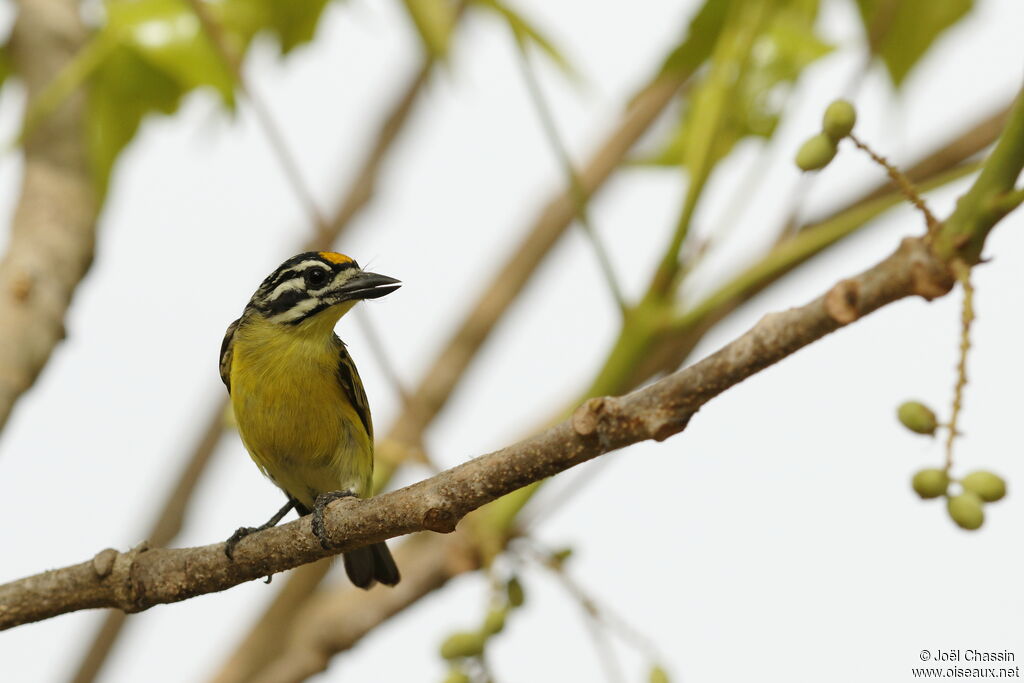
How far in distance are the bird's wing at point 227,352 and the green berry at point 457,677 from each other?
1.73 metres

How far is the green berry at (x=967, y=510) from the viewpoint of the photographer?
1.57 m

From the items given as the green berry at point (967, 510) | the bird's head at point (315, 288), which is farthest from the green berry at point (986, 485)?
the bird's head at point (315, 288)

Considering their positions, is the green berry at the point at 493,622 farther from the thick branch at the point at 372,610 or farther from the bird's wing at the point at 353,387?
the bird's wing at the point at 353,387

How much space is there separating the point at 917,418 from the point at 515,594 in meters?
1.16

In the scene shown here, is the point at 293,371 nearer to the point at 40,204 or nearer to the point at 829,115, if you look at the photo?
the point at 40,204

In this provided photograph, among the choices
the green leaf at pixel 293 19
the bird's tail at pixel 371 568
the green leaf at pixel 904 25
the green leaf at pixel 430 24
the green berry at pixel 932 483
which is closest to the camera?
the green berry at pixel 932 483

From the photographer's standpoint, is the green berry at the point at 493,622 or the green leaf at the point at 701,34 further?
the green leaf at the point at 701,34

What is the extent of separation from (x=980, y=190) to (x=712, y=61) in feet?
6.64

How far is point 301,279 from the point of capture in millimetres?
3549

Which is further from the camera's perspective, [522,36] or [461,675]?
[522,36]

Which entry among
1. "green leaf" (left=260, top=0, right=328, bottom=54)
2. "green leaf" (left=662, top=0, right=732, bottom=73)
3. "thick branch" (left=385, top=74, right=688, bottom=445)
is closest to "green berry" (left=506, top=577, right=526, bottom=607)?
"green leaf" (left=662, top=0, right=732, bottom=73)

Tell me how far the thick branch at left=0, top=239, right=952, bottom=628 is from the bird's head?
1081mm

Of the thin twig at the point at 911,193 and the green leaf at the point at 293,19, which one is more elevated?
the green leaf at the point at 293,19

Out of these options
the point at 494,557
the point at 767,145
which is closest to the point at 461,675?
the point at 494,557
